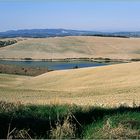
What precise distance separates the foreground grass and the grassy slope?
92.3m

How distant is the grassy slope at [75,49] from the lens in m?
107

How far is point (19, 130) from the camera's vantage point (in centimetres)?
675

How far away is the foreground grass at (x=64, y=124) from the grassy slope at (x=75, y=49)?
303ft

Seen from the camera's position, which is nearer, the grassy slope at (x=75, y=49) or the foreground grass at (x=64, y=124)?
the foreground grass at (x=64, y=124)

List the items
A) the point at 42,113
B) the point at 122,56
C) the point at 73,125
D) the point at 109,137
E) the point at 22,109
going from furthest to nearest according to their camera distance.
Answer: the point at 122,56 < the point at 22,109 < the point at 42,113 < the point at 73,125 < the point at 109,137

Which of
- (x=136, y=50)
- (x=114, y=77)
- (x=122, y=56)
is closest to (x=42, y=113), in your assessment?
(x=114, y=77)

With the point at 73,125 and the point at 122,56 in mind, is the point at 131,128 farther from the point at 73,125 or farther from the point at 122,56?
the point at 122,56

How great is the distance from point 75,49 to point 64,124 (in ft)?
357

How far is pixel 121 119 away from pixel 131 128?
2.10 feet

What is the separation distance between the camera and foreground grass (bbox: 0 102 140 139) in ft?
21.6

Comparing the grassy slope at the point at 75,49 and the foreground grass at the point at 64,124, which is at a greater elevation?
the foreground grass at the point at 64,124

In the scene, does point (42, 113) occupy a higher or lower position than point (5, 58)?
higher

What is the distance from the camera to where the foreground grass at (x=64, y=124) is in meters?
6.57

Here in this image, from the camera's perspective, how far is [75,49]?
116 m
